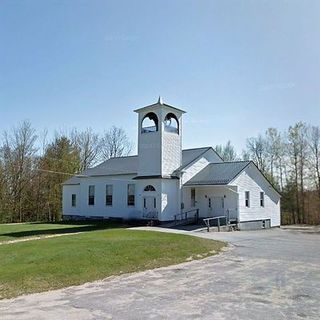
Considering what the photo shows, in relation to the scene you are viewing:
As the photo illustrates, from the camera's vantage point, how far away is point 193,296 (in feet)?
26.6

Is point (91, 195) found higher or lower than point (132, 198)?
higher

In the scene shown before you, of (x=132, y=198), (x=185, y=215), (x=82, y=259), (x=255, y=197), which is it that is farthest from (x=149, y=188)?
(x=82, y=259)

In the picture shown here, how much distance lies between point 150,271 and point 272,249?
22.6 feet

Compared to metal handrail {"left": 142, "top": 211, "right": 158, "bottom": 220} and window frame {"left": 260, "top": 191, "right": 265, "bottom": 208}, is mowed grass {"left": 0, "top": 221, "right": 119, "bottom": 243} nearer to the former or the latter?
metal handrail {"left": 142, "top": 211, "right": 158, "bottom": 220}

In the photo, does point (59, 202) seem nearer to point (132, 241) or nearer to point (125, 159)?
point (125, 159)

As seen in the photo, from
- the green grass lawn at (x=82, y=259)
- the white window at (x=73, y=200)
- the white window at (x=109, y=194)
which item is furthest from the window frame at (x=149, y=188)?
the white window at (x=73, y=200)

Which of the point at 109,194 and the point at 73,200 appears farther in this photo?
the point at 73,200

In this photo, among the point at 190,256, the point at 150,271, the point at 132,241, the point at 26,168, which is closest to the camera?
the point at 150,271

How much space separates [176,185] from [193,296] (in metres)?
20.4

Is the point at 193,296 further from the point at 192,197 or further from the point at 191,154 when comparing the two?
the point at 191,154

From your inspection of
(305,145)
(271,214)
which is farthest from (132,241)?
(305,145)

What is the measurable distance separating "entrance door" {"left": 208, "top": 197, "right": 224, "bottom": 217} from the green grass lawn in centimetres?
1160

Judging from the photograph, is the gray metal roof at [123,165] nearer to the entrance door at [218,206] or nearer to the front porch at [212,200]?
the front porch at [212,200]

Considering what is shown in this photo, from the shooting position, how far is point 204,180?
29062 millimetres
